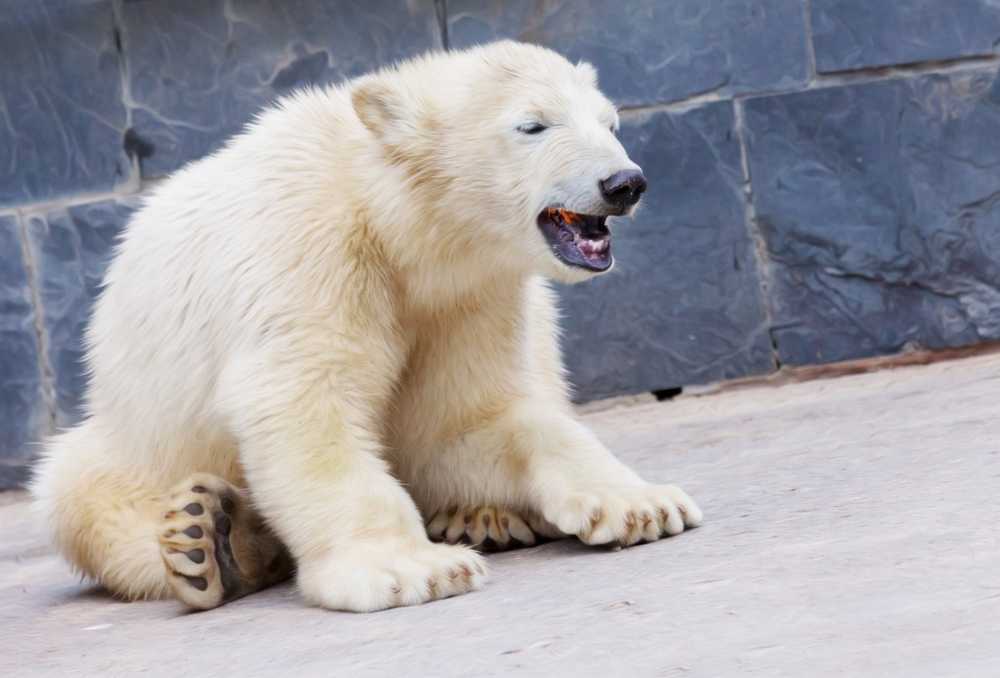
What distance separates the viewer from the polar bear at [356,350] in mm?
2828

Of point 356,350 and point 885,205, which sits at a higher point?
point 885,205

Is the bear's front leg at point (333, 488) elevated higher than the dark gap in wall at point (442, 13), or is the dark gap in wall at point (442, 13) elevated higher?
the dark gap in wall at point (442, 13)

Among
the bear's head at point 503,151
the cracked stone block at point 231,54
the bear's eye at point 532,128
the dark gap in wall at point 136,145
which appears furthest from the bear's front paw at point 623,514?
the dark gap in wall at point 136,145

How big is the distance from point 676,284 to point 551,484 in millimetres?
2217

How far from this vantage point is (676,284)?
509cm

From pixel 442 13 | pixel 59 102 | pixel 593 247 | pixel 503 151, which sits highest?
pixel 442 13

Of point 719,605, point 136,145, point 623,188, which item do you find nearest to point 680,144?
point 136,145

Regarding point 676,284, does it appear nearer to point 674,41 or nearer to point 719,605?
point 674,41

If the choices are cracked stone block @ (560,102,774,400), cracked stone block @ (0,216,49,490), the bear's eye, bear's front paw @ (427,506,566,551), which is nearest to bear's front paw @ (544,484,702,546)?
bear's front paw @ (427,506,566,551)

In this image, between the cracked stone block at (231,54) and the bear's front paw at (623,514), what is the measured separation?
2.44 meters

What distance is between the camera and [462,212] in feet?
10.1

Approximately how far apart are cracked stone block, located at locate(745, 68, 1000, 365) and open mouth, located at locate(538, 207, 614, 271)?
210cm

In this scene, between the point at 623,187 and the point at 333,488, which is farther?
the point at 623,187

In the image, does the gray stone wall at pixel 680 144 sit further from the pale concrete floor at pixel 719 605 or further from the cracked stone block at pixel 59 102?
the pale concrete floor at pixel 719 605
